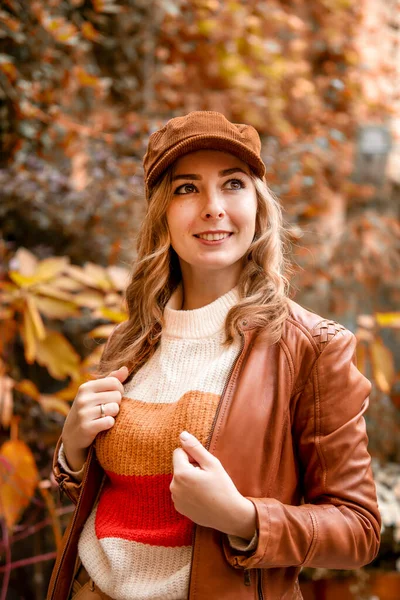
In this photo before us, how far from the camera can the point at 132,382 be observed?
1.50 metres

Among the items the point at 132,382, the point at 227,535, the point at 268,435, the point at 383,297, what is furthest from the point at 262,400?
the point at 383,297

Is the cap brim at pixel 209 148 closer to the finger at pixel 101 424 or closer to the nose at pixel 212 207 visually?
the nose at pixel 212 207

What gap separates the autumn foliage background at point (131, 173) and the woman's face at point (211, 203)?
0.44 m

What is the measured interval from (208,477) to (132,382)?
0.45m

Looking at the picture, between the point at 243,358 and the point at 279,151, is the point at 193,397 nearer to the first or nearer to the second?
the point at 243,358

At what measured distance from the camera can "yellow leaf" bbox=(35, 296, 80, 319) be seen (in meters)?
2.42

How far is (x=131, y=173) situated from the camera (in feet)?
10.3

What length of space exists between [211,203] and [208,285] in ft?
0.75

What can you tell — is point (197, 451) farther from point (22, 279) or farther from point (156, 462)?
point (22, 279)

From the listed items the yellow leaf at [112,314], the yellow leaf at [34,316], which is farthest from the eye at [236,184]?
the yellow leaf at [34,316]

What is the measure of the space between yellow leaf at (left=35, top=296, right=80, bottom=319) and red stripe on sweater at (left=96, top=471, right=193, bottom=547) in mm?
1182

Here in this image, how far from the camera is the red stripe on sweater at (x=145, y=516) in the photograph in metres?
1.26

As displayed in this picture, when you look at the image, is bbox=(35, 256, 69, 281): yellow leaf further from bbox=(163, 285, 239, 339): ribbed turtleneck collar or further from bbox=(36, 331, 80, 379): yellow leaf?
bbox=(163, 285, 239, 339): ribbed turtleneck collar

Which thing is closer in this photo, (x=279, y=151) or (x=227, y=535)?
(x=227, y=535)
